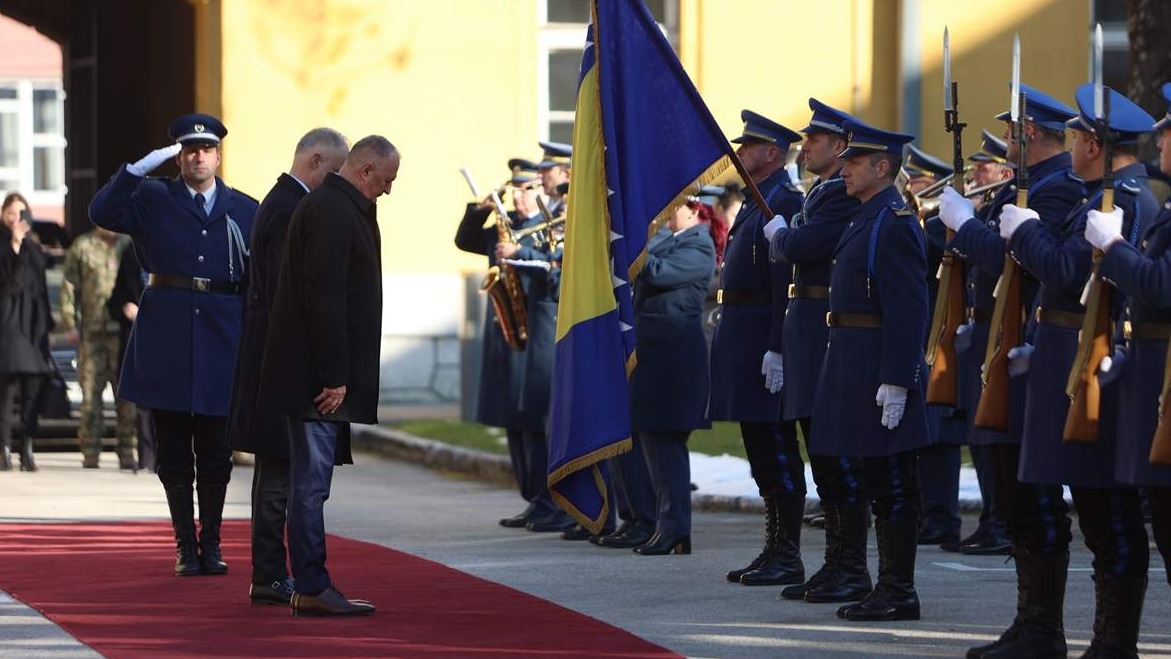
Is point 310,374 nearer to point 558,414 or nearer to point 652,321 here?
point 558,414

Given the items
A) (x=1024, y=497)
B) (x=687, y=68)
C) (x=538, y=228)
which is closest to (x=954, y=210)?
(x=1024, y=497)

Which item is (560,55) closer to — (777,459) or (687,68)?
(687,68)

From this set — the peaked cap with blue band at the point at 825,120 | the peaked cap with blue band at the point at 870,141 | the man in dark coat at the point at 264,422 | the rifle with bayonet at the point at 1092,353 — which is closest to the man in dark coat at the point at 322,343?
the man in dark coat at the point at 264,422

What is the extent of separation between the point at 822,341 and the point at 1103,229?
2416 mm

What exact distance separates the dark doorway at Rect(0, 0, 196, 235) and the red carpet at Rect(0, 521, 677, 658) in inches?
525

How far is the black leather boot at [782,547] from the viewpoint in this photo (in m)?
9.88

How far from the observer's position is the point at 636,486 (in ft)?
38.3

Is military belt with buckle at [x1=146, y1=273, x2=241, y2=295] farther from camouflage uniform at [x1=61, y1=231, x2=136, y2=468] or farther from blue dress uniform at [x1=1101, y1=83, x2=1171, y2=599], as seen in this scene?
camouflage uniform at [x1=61, y1=231, x2=136, y2=468]

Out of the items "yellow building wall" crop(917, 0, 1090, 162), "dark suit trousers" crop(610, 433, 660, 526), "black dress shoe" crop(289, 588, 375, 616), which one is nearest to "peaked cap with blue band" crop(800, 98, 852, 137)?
"dark suit trousers" crop(610, 433, 660, 526)

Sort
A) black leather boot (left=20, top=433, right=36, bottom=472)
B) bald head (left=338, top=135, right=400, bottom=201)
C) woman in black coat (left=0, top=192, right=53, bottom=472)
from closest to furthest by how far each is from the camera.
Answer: bald head (left=338, top=135, right=400, bottom=201)
black leather boot (left=20, top=433, right=36, bottom=472)
woman in black coat (left=0, top=192, right=53, bottom=472)

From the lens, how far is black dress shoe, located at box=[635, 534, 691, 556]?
36.2ft

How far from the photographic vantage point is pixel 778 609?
9.08 metres

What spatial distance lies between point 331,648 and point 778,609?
6.43ft

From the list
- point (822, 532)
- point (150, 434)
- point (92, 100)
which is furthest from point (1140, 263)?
point (92, 100)
